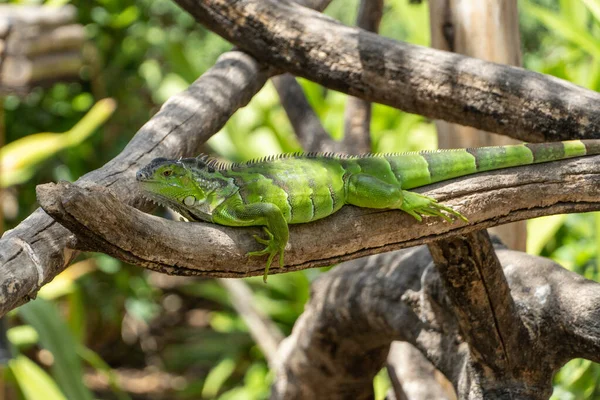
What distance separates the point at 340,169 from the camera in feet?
8.66

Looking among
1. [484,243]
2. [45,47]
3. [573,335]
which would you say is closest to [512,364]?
[573,335]

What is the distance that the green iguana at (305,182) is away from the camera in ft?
7.61

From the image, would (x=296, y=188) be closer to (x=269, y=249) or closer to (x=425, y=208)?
(x=269, y=249)

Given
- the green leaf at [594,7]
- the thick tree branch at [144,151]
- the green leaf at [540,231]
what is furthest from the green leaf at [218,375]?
the green leaf at [594,7]

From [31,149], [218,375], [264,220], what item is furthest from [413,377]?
[31,149]

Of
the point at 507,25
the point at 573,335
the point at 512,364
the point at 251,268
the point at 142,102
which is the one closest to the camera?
the point at 251,268

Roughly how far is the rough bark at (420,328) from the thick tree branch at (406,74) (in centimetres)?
58

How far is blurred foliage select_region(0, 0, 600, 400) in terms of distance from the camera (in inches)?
238

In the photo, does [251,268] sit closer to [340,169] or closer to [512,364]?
[340,169]

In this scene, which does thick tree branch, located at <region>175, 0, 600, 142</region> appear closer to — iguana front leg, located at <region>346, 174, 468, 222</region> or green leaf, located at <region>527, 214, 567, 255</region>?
iguana front leg, located at <region>346, 174, 468, 222</region>

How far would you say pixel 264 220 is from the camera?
7.55 feet

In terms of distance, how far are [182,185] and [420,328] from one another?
1.40m

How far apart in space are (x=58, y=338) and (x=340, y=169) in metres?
2.50

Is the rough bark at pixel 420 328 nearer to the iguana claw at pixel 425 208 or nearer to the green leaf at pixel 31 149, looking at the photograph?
the iguana claw at pixel 425 208
